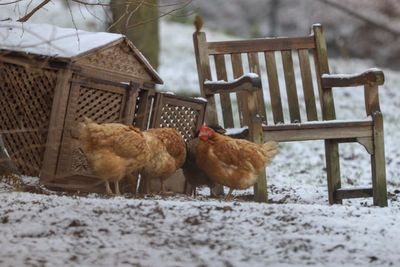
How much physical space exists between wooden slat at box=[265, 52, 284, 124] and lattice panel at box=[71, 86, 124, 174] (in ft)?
4.48

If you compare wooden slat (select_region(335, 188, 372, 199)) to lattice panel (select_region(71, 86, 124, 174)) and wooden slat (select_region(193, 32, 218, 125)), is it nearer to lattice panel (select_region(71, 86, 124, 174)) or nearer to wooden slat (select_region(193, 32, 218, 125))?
wooden slat (select_region(193, 32, 218, 125))

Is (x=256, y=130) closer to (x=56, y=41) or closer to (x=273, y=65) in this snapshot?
(x=273, y=65)

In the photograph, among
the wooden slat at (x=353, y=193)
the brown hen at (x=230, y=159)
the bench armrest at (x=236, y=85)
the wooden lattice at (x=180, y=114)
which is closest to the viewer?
the brown hen at (x=230, y=159)

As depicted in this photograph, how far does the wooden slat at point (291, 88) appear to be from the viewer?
641 centimetres

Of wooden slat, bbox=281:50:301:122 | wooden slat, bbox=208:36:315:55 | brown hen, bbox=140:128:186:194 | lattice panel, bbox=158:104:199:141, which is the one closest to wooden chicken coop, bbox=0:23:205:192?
lattice panel, bbox=158:104:199:141

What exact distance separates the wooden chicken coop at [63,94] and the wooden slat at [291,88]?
1.16 meters

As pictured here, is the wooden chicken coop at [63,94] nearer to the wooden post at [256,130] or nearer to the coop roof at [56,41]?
the coop roof at [56,41]

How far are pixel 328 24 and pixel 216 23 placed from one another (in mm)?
3330

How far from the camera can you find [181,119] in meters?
6.14

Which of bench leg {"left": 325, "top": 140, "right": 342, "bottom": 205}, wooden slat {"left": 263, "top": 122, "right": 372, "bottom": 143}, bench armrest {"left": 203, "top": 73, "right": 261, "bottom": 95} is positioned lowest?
bench leg {"left": 325, "top": 140, "right": 342, "bottom": 205}

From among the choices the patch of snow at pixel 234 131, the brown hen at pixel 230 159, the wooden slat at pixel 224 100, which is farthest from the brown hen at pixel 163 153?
the wooden slat at pixel 224 100

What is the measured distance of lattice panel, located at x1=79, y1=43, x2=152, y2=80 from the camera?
18.1 ft

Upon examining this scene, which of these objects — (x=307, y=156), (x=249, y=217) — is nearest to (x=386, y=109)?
(x=307, y=156)

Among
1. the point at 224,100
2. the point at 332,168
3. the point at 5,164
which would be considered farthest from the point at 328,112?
the point at 5,164
